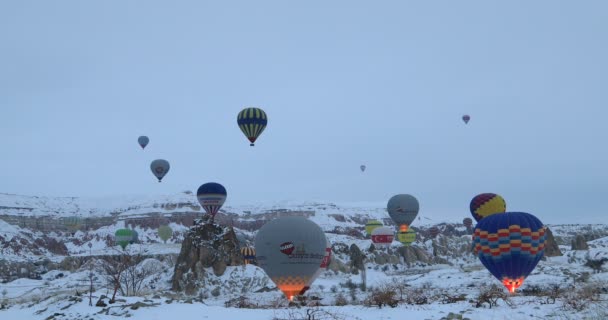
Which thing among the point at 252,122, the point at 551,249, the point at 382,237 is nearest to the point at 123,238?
the point at 382,237

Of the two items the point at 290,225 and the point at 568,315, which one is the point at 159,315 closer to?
the point at 290,225

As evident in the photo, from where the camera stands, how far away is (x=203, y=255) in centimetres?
4034

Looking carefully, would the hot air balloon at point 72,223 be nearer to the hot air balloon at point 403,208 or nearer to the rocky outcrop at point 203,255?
the hot air balloon at point 403,208

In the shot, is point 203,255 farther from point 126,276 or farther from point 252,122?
point 252,122

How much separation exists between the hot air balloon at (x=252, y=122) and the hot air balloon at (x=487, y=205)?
21.9 metres

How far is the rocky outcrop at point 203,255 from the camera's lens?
38344 millimetres

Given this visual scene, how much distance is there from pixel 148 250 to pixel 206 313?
6142cm

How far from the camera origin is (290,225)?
23.2 metres

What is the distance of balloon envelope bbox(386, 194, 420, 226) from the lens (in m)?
62.1

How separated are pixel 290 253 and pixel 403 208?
41.7 metres

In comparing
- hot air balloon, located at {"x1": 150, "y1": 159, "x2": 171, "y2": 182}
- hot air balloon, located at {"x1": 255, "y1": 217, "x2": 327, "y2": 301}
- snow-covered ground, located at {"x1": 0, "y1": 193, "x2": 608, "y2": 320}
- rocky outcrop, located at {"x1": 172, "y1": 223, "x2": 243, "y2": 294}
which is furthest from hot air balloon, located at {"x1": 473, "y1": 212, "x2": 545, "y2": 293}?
hot air balloon, located at {"x1": 150, "y1": 159, "x2": 171, "y2": 182}

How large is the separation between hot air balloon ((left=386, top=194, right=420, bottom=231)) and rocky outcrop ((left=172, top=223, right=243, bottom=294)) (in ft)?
85.8

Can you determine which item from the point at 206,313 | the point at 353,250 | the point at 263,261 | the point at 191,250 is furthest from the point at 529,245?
the point at 353,250

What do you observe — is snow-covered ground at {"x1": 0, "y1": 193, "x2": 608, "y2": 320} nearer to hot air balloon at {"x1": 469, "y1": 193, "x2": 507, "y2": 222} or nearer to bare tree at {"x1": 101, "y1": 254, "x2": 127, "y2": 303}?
bare tree at {"x1": 101, "y1": 254, "x2": 127, "y2": 303}
